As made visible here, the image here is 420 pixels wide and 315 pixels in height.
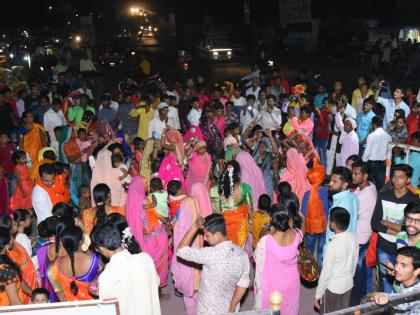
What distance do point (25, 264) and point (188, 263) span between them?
1731 mm

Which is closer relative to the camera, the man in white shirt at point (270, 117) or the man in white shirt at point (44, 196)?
the man in white shirt at point (44, 196)

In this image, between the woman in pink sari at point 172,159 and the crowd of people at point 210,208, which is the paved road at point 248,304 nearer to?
the crowd of people at point 210,208

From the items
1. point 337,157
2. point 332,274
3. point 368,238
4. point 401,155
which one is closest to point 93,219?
A: point 332,274

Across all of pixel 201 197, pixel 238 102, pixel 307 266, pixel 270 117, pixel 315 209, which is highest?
pixel 238 102

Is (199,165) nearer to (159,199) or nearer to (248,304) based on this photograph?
(159,199)

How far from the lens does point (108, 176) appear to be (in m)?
7.13

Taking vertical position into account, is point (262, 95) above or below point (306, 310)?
above

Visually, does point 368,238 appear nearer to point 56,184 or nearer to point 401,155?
point 401,155

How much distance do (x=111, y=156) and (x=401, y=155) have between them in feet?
12.5

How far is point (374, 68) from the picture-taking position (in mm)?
22578

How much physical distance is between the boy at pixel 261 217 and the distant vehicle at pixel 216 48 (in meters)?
23.4

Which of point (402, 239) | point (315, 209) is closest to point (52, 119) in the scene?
point (315, 209)

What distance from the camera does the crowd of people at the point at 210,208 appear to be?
13.5 ft

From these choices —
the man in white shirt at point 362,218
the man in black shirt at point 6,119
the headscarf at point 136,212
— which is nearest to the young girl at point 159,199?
the headscarf at point 136,212
